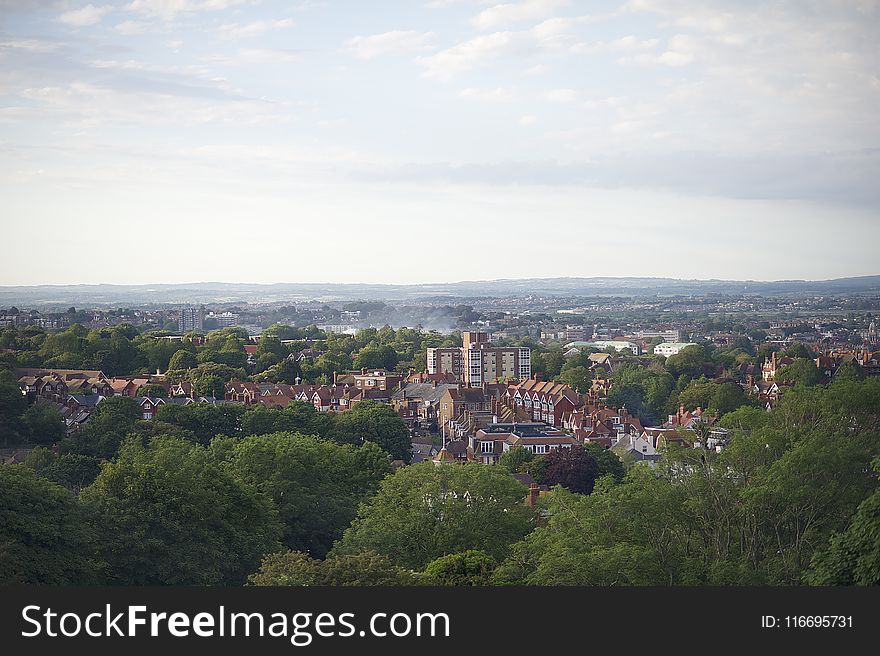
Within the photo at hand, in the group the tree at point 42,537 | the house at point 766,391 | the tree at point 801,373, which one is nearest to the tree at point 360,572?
the tree at point 42,537

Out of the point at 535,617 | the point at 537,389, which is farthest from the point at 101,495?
the point at 537,389

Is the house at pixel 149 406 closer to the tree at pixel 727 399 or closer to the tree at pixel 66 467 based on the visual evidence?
the tree at pixel 66 467

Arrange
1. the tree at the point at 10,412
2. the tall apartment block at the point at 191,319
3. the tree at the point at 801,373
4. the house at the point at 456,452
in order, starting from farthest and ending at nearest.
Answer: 1. the tall apartment block at the point at 191,319
2. the tree at the point at 801,373
3. the tree at the point at 10,412
4. the house at the point at 456,452

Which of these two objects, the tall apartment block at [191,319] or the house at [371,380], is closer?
the house at [371,380]

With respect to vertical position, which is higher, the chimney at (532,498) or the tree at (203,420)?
the tree at (203,420)

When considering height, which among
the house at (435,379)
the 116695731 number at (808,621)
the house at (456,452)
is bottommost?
the house at (456,452)

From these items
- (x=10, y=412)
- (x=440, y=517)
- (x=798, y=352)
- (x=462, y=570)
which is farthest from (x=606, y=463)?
(x=798, y=352)

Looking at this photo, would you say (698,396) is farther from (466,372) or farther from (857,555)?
(857,555)
